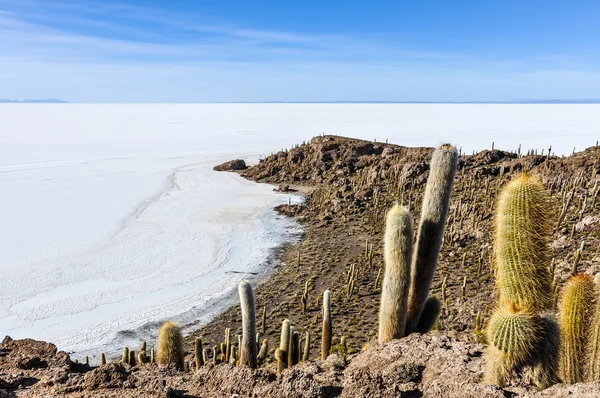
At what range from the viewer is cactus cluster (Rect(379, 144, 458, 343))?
5.45 metres

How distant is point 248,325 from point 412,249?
2.49 m

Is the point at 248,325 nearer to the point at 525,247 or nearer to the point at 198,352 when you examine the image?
the point at 198,352

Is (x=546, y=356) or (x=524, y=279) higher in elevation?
(x=524, y=279)

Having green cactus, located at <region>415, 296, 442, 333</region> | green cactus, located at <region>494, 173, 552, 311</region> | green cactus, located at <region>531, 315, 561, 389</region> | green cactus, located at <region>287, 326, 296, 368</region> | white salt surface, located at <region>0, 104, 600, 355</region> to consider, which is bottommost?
white salt surface, located at <region>0, 104, 600, 355</region>

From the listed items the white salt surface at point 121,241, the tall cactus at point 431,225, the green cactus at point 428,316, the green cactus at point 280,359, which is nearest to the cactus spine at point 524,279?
the tall cactus at point 431,225

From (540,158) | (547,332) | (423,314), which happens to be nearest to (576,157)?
(540,158)

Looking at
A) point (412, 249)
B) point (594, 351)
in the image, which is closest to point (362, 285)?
point (412, 249)

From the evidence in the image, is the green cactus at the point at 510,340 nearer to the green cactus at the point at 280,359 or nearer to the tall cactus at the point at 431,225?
the tall cactus at the point at 431,225

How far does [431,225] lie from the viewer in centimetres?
557

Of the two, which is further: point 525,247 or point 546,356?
point 525,247

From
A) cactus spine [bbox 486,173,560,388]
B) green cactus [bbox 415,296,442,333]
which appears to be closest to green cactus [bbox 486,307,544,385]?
cactus spine [bbox 486,173,560,388]

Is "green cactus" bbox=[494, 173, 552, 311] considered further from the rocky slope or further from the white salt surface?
the white salt surface

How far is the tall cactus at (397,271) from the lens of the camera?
543 centimetres

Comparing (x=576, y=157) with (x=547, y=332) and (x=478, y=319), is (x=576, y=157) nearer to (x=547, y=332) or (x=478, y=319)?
(x=478, y=319)
